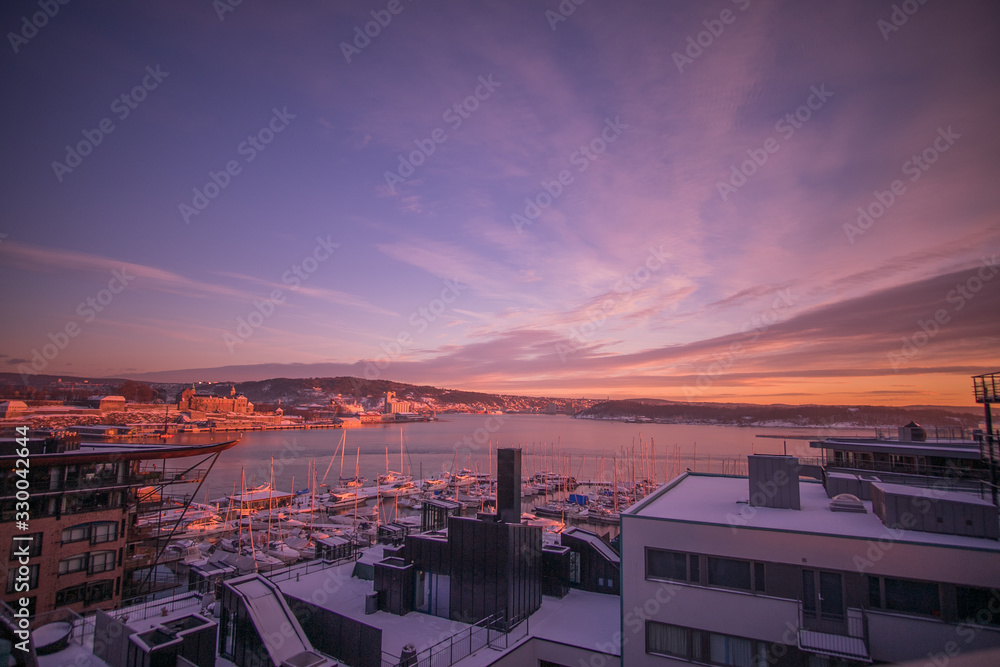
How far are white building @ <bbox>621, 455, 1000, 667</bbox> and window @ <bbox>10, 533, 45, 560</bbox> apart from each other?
17.7 m

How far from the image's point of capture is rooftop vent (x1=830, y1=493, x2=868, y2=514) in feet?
36.0

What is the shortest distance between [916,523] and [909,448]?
42.3ft

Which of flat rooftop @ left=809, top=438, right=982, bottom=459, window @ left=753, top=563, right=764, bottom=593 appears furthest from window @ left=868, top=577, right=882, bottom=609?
flat rooftop @ left=809, top=438, right=982, bottom=459

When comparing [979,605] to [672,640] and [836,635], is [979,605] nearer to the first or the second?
[836,635]

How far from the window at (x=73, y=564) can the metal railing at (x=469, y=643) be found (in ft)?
42.4

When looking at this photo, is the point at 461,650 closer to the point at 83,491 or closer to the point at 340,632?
the point at 340,632

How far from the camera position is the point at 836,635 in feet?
28.3

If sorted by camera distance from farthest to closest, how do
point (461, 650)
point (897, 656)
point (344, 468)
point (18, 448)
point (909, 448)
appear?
point (344, 468) < point (909, 448) < point (18, 448) < point (461, 650) < point (897, 656)

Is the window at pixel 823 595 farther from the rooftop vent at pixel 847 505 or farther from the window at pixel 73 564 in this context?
the window at pixel 73 564

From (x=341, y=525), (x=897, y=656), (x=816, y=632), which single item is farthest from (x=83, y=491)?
(x=341, y=525)

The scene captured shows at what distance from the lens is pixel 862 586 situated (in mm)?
8812

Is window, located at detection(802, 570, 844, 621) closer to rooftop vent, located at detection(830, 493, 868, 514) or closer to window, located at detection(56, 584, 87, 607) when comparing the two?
rooftop vent, located at detection(830, 493, 868, 514)

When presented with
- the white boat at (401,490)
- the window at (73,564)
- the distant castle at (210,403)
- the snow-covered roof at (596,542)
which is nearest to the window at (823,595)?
the snow-covered roof at (596,542)

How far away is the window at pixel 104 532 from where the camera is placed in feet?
55.9
